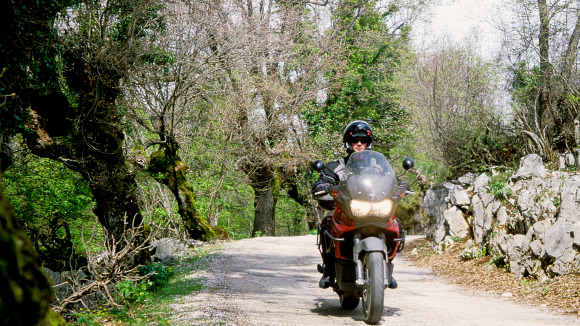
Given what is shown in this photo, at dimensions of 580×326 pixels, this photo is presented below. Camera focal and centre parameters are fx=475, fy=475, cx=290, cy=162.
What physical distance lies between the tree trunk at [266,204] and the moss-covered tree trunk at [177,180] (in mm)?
6872

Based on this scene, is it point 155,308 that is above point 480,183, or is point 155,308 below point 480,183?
below

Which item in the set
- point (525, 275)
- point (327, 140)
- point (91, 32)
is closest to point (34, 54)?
point (91, 32)

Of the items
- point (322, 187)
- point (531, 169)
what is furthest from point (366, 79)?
point (322, 187)

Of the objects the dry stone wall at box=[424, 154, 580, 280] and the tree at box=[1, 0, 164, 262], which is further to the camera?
the tree at box=[1, 0, 164, 262]

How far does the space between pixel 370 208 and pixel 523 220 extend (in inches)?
241

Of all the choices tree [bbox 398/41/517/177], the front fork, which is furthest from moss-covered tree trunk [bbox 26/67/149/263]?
tree [bbox 398/41/517/177]

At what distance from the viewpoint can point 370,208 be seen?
493cm

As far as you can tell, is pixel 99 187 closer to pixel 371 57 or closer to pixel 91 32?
pixel 91 32

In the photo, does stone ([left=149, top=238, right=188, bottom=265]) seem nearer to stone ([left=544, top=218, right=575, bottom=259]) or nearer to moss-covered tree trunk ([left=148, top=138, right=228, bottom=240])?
moss-covered tree trunk ([left=148, top=138, right=228, bottom=240])

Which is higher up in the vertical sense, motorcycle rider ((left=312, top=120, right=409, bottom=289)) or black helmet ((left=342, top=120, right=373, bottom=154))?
black helmet ((left=342, top=120, right=373, bottom=154))

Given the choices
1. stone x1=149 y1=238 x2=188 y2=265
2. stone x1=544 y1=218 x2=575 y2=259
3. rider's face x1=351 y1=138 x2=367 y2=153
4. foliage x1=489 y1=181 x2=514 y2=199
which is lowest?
stone x1=149 y1=238 x2=188 y2=265

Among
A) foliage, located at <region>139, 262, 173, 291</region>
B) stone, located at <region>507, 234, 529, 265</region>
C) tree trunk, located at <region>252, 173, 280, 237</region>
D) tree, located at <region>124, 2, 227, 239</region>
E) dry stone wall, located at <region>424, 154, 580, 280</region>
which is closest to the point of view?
dry stone wall, located at <region>424, 154, 580, 280</region>

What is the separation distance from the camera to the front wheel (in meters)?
4.75

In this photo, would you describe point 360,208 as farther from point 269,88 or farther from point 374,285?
point 269,88
